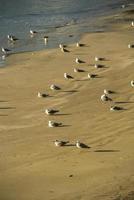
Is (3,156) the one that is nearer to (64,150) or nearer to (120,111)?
(64,150)

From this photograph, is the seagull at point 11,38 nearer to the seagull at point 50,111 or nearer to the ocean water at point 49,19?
the ocean water at point 49,19

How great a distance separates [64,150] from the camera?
1382cm

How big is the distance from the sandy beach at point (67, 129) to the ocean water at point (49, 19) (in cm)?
339

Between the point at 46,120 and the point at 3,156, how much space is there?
257 centimetres

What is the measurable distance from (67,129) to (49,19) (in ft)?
65.4

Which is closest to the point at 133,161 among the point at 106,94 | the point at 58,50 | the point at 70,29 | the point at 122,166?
the point at 122,166

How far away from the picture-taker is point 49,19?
34.6 m

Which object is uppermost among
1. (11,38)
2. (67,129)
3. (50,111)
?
(11,38)

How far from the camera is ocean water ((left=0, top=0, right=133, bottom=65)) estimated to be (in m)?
28.1

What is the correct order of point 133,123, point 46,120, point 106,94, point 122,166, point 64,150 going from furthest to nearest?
point 106,94
point 46,120
point 133,123
point 64,150
point 122,166

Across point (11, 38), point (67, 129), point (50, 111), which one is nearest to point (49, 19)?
point (11, 38)

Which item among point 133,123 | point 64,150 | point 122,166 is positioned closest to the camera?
point 122,166

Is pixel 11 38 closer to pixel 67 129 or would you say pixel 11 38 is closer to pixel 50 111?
pixel 50 111

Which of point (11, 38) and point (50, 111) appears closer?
point (50, 111)
